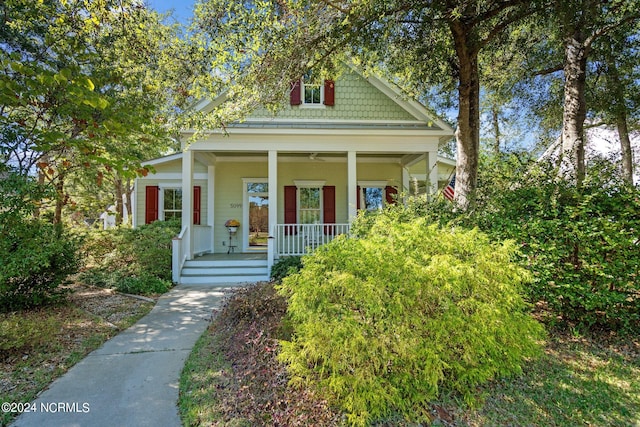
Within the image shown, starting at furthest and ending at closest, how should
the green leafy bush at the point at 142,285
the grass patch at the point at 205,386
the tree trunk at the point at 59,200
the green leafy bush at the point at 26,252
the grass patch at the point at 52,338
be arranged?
the tree trunk at the point at 59,200 < the green leafy bush at the point at 142,285 < the green leafy bush at the point at 26,252 < the grass patch at the point at 52,338 < the grass patch at the point at 205,386

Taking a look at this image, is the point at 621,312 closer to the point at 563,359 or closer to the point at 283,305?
the point at 563,359

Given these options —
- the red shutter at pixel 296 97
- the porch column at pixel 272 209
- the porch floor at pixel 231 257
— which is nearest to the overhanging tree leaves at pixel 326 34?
the porch column at pixel 272 209

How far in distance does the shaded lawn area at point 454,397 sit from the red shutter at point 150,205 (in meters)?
8.43

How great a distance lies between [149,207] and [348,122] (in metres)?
7.26

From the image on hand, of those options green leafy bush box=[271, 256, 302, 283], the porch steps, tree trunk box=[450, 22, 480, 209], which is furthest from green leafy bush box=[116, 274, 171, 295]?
tree trunk box=[450, 22, 480, 209]

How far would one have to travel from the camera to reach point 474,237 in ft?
11.7

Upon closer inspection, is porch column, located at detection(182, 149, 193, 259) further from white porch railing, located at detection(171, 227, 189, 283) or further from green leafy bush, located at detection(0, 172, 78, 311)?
green leafy bush, located at detection(0, 172, 78, 311)

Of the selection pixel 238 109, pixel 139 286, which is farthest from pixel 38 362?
pixel 238 109

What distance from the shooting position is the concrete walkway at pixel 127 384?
9.06ft

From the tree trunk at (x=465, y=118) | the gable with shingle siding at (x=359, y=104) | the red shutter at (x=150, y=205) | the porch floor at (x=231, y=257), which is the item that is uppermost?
the gable with shingle siding at (x=359, y=104)

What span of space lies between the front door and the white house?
0.11 ft

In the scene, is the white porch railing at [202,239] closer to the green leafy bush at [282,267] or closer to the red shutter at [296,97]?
the green leafy bush at [282,267]

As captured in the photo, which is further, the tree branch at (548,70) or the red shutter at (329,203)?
the red shutter at (329,203)

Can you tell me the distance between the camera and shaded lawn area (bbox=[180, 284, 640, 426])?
2.70m
